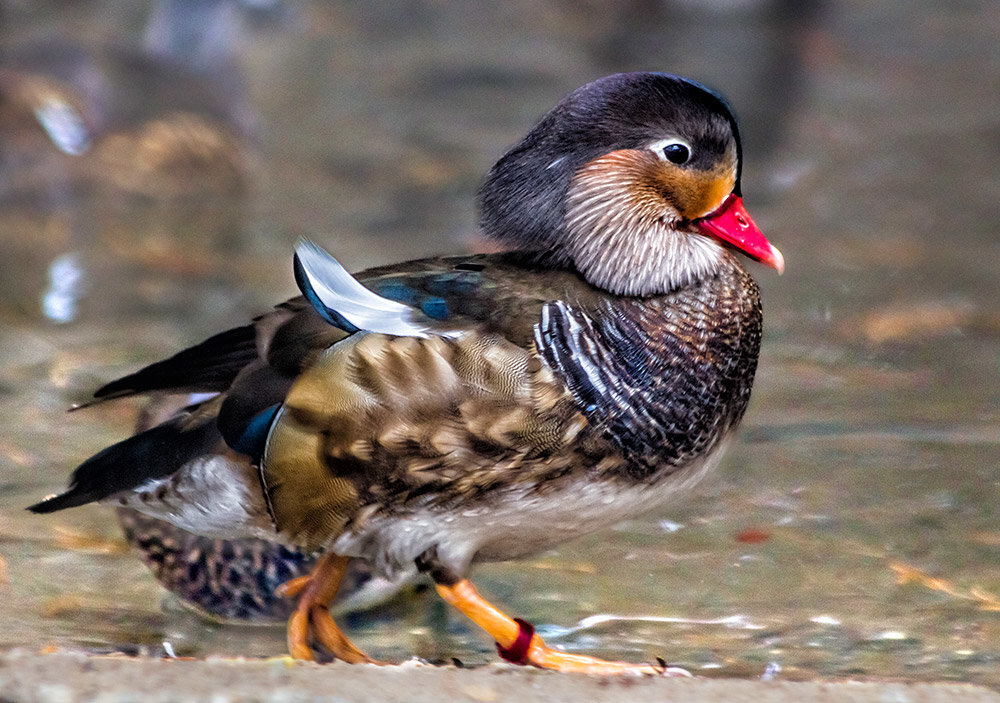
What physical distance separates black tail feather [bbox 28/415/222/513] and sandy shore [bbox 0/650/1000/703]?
527 millimetres

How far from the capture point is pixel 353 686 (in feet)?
6.39

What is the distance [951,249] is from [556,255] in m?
3.44

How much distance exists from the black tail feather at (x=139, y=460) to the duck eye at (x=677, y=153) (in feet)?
3.19

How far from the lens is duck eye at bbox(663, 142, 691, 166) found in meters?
2.36

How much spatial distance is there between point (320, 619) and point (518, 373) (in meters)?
0.83

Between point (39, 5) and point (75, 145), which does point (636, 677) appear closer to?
point (75, 145)

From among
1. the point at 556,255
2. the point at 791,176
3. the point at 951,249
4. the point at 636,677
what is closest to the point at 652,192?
the point at 556,255

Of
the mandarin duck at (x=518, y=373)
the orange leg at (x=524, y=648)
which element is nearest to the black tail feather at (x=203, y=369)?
the mandarin duck at (x=518, y=373)

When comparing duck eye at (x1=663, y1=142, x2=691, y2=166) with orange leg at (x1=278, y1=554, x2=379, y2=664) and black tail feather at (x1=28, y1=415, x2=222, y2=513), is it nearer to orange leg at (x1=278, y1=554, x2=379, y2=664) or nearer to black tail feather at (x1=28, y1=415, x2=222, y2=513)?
black tail feather at (x1=28, y1=415, x2=222, y2=513)

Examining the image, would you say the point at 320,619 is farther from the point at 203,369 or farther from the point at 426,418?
the point at 426,418

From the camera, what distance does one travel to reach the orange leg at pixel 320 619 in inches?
106

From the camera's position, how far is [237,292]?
506cm

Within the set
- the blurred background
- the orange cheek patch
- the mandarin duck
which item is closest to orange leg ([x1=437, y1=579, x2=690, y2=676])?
the mandarin duck

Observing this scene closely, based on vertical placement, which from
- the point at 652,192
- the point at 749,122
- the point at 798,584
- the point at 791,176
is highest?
the point at 749,122
